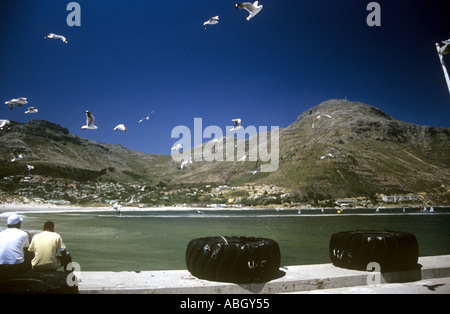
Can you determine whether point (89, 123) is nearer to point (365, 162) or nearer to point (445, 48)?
point (445, 48)

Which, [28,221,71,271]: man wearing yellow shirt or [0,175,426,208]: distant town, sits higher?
[28,221,71,271]: man wearing yellow shirt

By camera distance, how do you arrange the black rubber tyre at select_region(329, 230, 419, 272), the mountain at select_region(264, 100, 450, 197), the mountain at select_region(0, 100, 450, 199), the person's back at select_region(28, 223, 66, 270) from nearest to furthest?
the person's back at select_region(28, 223, 66, 270) < the black rubber tyre at select_region(329, 230, 419, 272) < the mountain at select_region(0, 100, 450, 199) < the mountain at select_region(264, 100, 450, 197)

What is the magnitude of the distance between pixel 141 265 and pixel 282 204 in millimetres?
108714

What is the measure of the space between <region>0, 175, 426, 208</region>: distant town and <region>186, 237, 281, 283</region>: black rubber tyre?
337 feet

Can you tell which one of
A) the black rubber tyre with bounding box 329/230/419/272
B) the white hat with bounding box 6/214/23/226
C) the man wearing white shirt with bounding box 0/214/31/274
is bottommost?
the black rubber tyre with bounding box 329/230/419/272

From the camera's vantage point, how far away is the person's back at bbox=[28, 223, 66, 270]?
5.77 meters

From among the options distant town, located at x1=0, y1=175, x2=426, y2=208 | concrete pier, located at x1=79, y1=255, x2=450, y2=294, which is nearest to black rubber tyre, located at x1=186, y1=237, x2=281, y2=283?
concrete pier, located at x1=79, y1=255, x2=450, y2=294

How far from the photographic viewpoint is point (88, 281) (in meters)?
5.95

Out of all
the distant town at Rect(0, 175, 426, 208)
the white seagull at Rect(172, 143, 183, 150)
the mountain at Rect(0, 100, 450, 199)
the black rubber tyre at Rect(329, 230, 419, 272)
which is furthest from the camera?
the mountain at Rect(0, 100, 450, 199)

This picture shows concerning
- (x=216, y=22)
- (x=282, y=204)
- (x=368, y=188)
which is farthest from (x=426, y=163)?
(x=216, y=22)

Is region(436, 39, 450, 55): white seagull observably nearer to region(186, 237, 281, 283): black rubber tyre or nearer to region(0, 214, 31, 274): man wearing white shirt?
region(186, 237, 281, 283): black rubber tyre

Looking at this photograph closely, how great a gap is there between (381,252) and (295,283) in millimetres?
2326

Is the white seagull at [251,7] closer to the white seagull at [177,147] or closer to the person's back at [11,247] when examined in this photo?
→ the person's back at [11,247]
